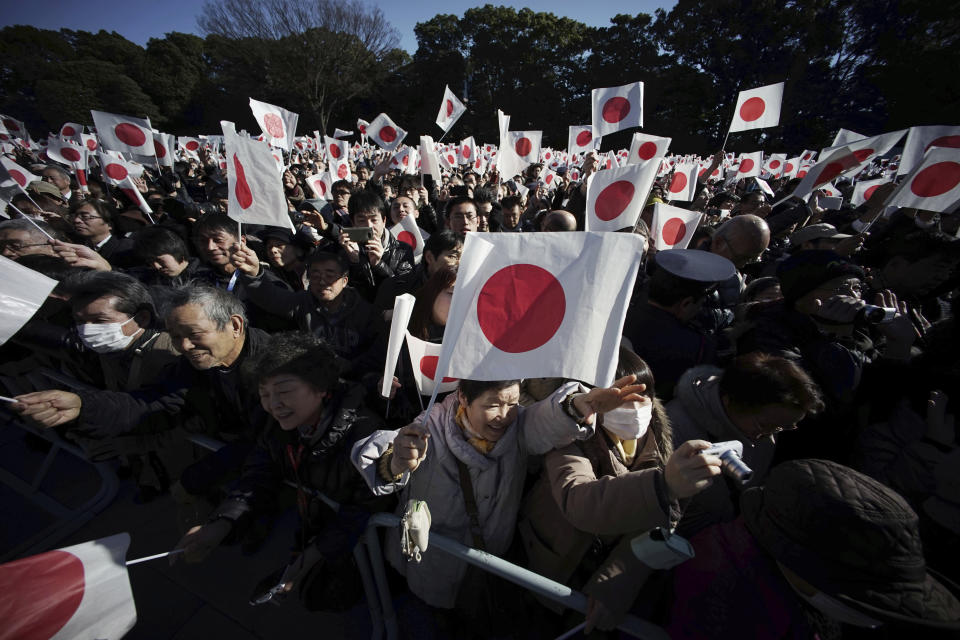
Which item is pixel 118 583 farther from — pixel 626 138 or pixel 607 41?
pixel 607 41

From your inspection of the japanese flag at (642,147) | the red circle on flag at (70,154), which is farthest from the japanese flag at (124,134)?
the japanese flag at (642,147)

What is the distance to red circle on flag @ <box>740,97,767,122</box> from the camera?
5.54 metres

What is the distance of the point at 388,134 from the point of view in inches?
302

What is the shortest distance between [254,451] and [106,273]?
135 centimetres

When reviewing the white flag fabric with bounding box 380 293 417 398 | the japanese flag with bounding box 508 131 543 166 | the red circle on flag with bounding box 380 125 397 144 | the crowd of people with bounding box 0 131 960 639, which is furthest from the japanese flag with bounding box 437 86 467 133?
the white flag fabric with bounding box 380 293 417 398

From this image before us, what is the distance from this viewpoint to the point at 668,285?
2150 millimetres

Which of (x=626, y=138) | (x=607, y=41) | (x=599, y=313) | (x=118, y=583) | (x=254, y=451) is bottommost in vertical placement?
(x=254, y=451)

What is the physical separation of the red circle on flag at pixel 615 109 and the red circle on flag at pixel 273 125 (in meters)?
4.68

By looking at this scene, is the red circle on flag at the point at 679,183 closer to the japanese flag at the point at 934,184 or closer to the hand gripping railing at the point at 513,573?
the japanese flag at the point at 934,184

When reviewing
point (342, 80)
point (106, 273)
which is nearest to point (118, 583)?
point (106, 273)

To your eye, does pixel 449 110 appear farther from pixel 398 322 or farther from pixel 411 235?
pixel 398 322

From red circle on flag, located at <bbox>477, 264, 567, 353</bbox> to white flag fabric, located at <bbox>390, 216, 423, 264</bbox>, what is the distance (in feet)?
9.53

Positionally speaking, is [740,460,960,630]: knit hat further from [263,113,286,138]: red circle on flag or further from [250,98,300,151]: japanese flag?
[263,113,286,138]: red circle on flag

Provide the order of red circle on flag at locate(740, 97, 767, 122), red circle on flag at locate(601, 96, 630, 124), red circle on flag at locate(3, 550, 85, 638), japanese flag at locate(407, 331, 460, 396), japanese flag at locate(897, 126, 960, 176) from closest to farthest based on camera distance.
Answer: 1. red circle on flag at locate(3, 550, 85, 638)
2. japanese flag at locate(407, 331, 460, 396)
3. japanese flag at locate(897, 126, 960, 176)
4. red circle on flag at locate(601, 96, 630, 124)
5. red circle on flag at locate(740, 97, 767, 122)
